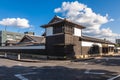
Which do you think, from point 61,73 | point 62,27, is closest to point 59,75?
point 61,73

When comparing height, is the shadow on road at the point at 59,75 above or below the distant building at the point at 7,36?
below

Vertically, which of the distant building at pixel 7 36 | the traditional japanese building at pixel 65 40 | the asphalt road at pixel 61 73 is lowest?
the asphalt road at pixel 61 73

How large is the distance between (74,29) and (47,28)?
514cm

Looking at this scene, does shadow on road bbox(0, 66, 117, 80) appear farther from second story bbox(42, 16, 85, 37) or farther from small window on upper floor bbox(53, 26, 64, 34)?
small window on upper floor bbox(53, 26, 64, 34)

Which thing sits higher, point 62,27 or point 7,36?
point 7,36

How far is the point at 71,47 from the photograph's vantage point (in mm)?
25797

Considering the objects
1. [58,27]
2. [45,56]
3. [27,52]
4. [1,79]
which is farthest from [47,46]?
[1,79]

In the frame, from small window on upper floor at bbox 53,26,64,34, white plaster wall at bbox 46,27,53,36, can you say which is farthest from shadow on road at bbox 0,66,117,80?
white plaster wall at bbox 46,27,53,36

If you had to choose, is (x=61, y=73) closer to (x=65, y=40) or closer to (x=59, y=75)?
(x=59, y=75)

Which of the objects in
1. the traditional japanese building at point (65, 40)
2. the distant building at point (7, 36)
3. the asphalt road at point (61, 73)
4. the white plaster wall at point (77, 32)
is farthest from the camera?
the distant building at point (7, 36)

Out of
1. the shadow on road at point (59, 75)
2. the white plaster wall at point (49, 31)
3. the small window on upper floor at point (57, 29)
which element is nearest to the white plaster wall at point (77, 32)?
the small window on upper floor at point (57, 29)

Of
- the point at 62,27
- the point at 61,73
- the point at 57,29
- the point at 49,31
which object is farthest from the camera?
the point at 49,31

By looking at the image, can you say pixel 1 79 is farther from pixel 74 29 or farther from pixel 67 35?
pixel 74 29

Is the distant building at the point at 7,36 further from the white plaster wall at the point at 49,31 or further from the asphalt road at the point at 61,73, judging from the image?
the asphalt road at the point at 61,73
